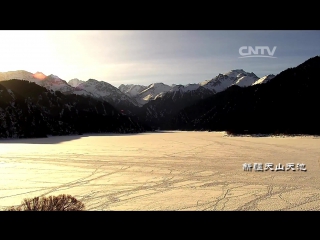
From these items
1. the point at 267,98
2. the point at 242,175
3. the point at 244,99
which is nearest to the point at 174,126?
the point at 244,99

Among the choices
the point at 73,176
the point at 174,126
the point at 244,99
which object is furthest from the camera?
the point at 174,126

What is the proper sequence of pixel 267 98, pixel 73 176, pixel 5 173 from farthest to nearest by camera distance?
pixel 267 98 → pixel 5 173 → pixel 73 176

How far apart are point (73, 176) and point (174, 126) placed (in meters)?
147

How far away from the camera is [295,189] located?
784cm

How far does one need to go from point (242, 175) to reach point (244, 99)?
117 m
